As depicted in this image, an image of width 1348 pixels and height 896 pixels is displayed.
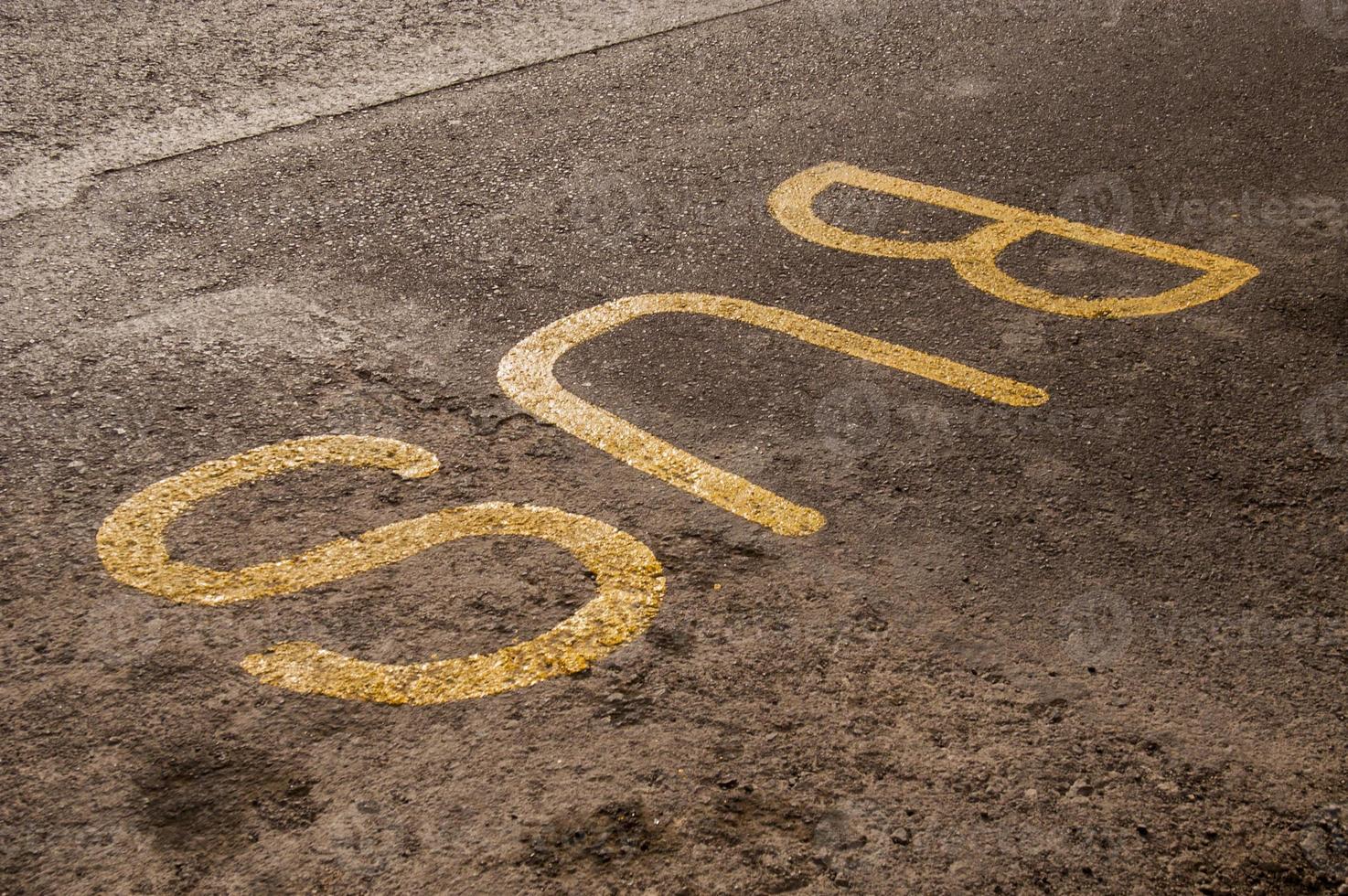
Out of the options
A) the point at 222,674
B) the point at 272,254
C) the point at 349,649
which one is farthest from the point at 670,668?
the point at 272,254

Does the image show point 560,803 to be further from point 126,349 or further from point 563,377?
point 126,349

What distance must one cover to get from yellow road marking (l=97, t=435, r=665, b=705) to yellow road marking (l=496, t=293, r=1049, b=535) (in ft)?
1.09

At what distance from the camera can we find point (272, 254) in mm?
5156

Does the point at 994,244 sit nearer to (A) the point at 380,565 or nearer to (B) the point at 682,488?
→ (B) the point at 682,488

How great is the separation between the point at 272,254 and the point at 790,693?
119 inches

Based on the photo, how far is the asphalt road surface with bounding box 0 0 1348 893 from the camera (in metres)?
2.83

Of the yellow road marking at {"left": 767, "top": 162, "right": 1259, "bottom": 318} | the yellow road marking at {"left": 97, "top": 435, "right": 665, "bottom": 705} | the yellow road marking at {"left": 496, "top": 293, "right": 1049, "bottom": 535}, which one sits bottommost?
the yellow road marking at {"left": 97, "top": 435, "right": 665, "bottom": 705}

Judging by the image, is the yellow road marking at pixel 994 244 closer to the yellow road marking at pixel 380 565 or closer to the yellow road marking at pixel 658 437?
the yellow road marking at pixel 658 437

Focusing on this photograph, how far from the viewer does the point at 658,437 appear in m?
4.05

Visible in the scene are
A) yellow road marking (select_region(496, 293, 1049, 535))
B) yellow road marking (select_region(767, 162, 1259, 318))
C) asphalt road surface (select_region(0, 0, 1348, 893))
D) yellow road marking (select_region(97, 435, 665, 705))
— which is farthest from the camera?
yellow road marking (select_region(767, 162, 1259, 318))

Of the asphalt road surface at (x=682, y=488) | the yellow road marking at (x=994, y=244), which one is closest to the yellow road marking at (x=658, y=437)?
the asphalt road surface at (x=682, y=488)

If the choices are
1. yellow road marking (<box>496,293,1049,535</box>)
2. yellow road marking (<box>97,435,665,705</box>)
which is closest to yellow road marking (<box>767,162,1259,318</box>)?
yellow road marking (<box>496,293,1049,535</box>)

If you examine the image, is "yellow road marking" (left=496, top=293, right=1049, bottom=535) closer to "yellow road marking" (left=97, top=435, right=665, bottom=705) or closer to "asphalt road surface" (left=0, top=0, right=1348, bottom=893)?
"asphalt road surface" (left=0, top=0, right=1348, bottom=893)

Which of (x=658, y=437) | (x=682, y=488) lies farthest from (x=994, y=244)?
(x=682, y=488)
